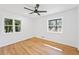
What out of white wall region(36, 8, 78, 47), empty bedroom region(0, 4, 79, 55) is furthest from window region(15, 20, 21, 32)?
white wall region(36, 8, 78, 47)

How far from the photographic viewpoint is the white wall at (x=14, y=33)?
4.86 ft

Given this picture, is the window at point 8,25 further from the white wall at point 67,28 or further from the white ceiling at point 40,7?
Result: the white wall at point 67,28

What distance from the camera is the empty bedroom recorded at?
1500 millimetres

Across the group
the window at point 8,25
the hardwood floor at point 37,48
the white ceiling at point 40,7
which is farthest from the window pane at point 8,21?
the hardwood floor at point 37,48

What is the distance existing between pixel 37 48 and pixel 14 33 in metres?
0.49

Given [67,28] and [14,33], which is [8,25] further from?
[67,28]

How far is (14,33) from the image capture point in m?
1.56

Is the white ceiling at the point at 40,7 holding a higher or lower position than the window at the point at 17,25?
A: higher

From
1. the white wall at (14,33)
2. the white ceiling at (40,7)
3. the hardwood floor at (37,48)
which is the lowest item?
the hardwood floor at (37,48)

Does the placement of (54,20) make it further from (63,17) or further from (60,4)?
(60,4)

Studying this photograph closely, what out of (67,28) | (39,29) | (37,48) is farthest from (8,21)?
(67,28)
